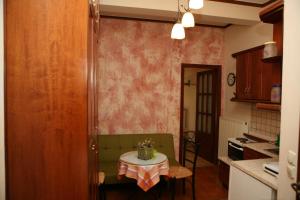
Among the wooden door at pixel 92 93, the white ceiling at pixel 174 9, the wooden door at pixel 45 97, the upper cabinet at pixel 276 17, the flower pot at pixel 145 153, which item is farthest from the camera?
the white ceiling at pixel 174 9

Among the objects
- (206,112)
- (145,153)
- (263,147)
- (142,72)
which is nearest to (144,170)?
(145,153)

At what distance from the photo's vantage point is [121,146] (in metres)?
3.76

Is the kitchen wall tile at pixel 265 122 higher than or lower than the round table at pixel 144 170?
higher

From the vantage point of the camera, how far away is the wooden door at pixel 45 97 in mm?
1393

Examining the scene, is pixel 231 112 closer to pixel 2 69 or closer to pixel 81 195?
pixel 81 195

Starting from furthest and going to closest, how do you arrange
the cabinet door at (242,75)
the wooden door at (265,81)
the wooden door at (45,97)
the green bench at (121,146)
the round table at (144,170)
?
the green bench at (121,146), the cabinet door at (242,75), the wooden door at (265,81), the round table at (144,170), the wooden door at (45,97)

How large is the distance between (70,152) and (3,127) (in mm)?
438

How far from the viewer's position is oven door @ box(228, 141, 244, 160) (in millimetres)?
3268

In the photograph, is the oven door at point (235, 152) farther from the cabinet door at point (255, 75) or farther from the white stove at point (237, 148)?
the cabinet door at point (255, 75)

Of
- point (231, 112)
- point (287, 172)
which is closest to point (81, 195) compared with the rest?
point (287, 172)

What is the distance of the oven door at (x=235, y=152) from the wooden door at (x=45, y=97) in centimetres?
256

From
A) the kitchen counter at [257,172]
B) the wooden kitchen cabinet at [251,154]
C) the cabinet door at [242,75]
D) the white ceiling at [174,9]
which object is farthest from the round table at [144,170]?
the white ceiling at [174,9]

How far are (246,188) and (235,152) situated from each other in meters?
1.61

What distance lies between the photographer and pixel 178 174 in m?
3.02
